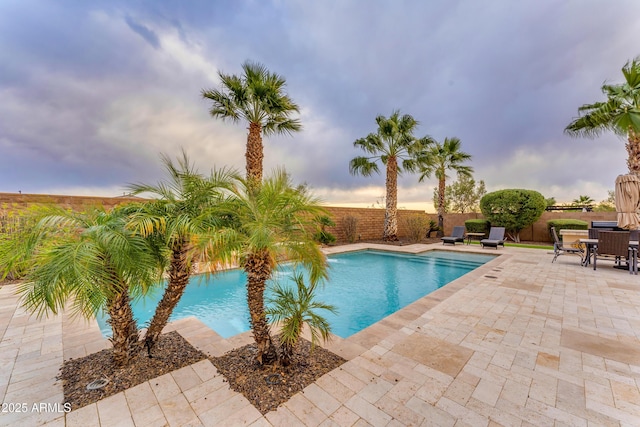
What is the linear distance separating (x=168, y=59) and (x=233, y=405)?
947 cm

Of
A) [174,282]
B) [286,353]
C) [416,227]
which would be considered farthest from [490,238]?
[174,282]

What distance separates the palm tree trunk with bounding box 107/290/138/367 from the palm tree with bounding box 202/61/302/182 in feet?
21.4

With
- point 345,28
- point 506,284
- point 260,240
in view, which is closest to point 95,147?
point 260,240

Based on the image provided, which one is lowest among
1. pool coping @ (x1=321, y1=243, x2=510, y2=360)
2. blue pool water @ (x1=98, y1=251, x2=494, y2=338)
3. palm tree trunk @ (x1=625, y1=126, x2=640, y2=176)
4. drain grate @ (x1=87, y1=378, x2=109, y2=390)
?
blue pool water @ (x1=98, y1=251, x2=494, y2=338)

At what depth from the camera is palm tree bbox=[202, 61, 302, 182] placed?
8719mm

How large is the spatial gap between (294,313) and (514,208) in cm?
1831

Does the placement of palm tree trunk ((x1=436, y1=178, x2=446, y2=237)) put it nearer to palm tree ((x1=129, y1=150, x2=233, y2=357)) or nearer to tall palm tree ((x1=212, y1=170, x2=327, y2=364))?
tall palm tree ((x1=212, y1=170, x2=327, y2=364))

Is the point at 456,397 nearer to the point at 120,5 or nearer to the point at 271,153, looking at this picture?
the point at 271,153

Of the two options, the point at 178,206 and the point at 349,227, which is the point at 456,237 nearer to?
the point at 349,227

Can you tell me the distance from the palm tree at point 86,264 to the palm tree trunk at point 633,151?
15647mm

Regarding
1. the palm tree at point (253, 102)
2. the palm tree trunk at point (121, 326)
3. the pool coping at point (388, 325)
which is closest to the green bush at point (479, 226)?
the pool coping at point (388, 325)

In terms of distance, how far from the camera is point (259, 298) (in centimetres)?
255

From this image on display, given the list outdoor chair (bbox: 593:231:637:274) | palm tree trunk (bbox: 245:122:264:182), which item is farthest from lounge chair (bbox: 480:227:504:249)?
Answer: palm tree trunk (bbox: 245:122:264:182)

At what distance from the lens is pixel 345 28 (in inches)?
383
